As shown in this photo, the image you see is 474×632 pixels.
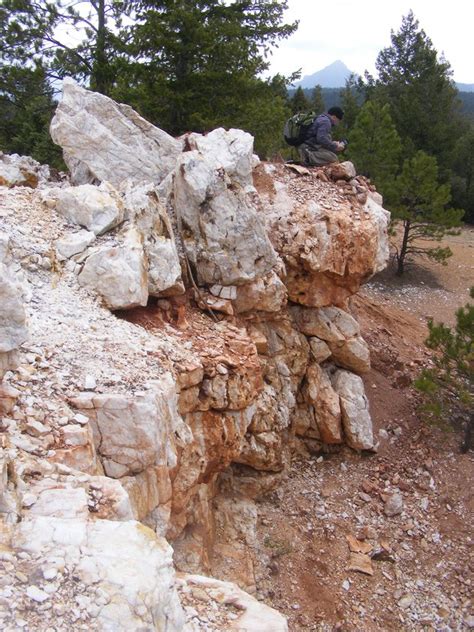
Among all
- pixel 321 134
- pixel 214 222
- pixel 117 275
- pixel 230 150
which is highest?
pixel 321 134

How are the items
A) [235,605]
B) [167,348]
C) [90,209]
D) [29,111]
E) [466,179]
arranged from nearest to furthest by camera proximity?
[235,605] → [167,348] → [90,209] → [29,111] → [466,179]

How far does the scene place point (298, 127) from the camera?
1391 cm

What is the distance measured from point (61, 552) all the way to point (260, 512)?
336 inches

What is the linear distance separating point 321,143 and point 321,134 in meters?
0.27

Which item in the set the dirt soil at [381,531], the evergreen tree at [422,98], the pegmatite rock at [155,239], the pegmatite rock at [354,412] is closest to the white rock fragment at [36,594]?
the pegmatite rock at [155,239]

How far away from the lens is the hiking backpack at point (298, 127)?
13812 millimetres

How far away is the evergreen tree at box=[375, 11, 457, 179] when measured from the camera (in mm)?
29984

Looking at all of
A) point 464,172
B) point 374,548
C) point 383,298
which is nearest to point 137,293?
point 374,548

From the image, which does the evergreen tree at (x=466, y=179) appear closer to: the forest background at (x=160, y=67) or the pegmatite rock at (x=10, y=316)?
the forest background at (x=160, y=67)

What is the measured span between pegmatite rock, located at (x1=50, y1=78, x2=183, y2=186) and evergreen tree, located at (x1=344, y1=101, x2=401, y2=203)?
13.1 m

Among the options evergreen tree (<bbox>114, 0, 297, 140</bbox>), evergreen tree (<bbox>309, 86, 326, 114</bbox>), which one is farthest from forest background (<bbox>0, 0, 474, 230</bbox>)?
evergreen tree (<bbox>309, 86, 326, 114</bbox>)

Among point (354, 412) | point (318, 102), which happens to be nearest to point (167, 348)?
point (354, 412)

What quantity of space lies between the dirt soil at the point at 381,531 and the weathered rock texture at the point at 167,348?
0.73 m

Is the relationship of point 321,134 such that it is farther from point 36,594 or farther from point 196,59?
point 36,594
